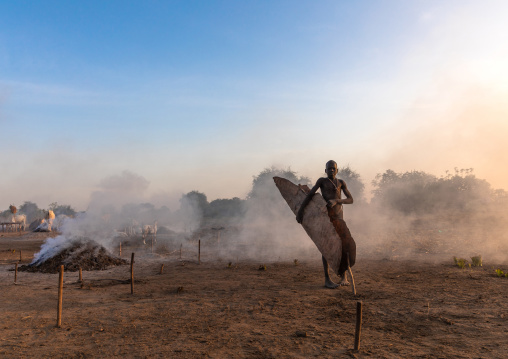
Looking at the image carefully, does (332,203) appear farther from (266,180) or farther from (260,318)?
(266,180)

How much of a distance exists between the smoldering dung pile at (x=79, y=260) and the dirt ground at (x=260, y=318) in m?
3.52

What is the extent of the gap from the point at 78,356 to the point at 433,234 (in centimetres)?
2217

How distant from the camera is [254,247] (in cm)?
2364

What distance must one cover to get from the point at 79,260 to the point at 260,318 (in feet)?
38.8

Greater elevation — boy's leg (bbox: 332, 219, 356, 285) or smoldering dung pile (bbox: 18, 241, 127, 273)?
boy's leg (bbox: 332, 219, 356, 285)

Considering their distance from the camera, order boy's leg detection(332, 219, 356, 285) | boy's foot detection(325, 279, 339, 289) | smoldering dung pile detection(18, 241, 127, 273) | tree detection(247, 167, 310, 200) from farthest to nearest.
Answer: tree detection(247, 167, 310, 200)
smoldering dung pile detection(18, 241, 127, 273)
boy's foot detection(325, 279, 339, 289)
boy's leg detection(332, 219, 356, 285)

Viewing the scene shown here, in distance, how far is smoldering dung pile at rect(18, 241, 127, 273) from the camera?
14156 mm

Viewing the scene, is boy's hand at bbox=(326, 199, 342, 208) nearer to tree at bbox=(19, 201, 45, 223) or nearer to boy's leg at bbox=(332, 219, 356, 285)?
boy's leg at bbox=(332, 219, 356, 285)

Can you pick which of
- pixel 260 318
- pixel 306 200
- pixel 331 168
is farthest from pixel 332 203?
pixel 260 318

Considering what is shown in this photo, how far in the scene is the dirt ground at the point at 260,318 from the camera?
15.6ft

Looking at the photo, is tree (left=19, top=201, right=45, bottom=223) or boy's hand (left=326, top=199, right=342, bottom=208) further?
tree (left=19, top=201, right=45, bottom=223)

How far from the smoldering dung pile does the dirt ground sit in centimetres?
352

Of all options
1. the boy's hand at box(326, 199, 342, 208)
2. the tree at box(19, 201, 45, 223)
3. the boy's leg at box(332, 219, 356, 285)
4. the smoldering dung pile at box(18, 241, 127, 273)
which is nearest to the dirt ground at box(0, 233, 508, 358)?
the boy's leg at box(332, 219, 356, 285)

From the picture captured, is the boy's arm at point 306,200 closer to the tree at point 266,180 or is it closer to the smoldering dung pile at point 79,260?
the smoldering dung pile at point 79,260
